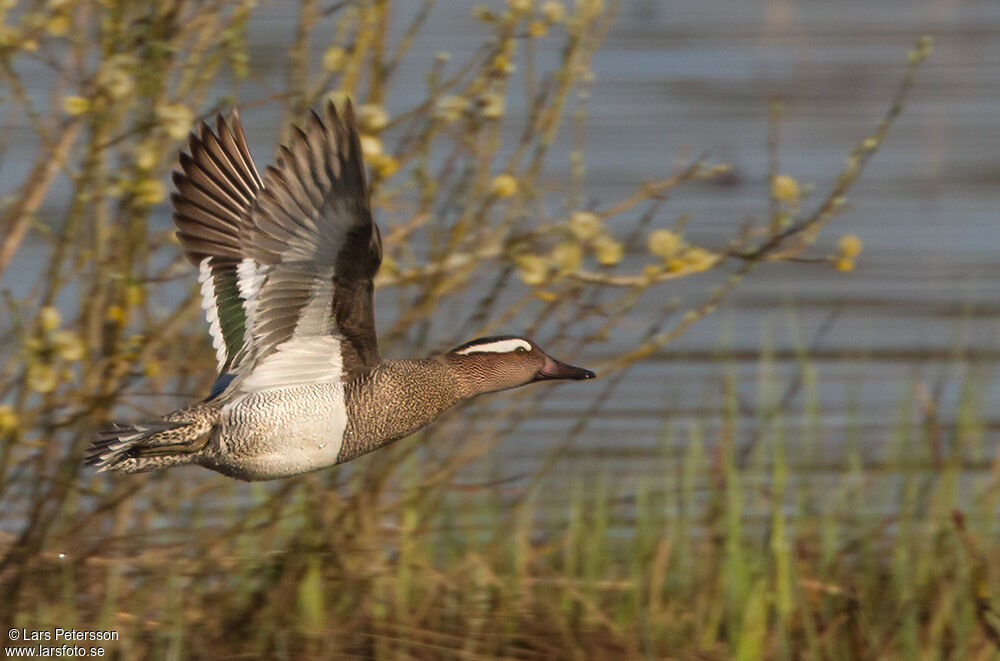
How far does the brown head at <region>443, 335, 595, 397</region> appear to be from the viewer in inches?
176

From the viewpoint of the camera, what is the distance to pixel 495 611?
516 centimetres

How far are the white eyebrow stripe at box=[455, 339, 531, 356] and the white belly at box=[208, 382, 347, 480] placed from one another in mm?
433

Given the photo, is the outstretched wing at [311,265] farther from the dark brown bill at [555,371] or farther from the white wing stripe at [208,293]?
the dark brown bill at [555,371]

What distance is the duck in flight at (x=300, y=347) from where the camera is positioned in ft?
12.7

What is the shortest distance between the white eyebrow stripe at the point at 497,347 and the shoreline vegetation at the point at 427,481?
140mm

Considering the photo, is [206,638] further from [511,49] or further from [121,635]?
[511,49]

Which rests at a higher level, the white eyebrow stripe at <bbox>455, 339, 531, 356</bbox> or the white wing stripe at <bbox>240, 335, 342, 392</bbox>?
the white wing stripe at <bbox>240, 335, 342, 392</bbox>

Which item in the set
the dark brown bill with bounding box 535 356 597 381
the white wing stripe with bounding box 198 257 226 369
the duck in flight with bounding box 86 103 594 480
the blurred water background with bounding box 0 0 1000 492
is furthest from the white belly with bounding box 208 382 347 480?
the blurred water background with bounding box 0 0 1000 492

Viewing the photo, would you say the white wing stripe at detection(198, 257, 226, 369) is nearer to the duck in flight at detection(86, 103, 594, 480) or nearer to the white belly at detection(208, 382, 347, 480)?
the duck in flight at detection(86, 103, 594, 480)

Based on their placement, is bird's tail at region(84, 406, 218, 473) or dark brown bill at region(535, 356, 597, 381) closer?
bird's tail at region(84, 406, 218, 473)

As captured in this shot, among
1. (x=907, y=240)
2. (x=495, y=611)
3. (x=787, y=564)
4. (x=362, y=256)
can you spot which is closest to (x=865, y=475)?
(x=787, y=564)

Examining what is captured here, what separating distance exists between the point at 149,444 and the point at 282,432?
0.36 m

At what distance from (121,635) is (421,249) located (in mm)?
4427

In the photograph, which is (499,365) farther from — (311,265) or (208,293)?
(208,293)
